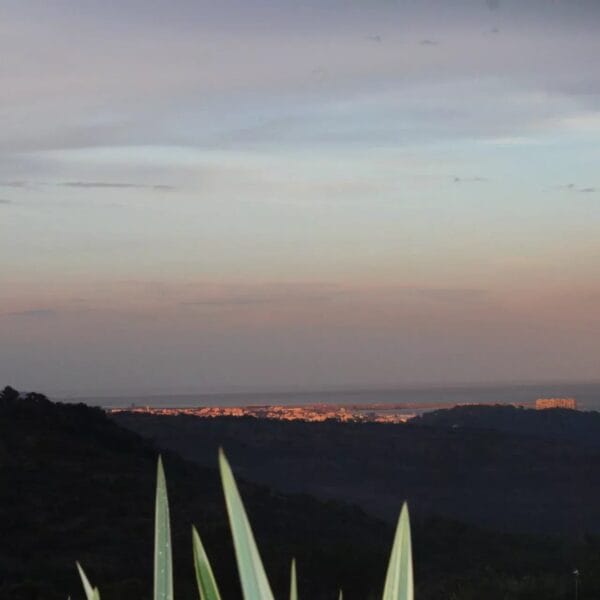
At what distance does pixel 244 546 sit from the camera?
5.65ft

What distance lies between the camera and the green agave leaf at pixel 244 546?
1.67m

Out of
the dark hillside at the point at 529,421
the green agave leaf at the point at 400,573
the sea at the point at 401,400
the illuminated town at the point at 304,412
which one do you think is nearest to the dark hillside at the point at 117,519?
the green agave leaf at the point at 400,573

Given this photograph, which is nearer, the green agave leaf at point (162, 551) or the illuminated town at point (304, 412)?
the green agave leaf at point (162, 551)

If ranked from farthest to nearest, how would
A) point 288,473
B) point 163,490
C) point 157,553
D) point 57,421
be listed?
point 288,473
point 57,421
point 157,553
point 163,490

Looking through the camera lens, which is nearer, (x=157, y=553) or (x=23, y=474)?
Result: (x=157, y=553)

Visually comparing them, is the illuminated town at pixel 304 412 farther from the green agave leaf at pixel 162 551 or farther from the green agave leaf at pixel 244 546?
the green agave leaf at pixel 244 546

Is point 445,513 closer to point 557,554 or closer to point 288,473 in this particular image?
point 288,473

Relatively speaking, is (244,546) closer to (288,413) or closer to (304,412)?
(288,413)

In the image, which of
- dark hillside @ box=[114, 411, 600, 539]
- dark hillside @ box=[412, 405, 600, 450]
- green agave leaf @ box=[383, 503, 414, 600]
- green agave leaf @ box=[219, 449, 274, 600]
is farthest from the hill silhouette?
dark hillside @ box=[412, 405, 600, 450]

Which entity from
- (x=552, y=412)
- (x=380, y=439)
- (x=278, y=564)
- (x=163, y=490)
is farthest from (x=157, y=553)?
(x=552, y=412)

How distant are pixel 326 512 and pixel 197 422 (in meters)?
Answer: 12.3

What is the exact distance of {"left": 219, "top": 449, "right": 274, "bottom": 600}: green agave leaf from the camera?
5.47ft

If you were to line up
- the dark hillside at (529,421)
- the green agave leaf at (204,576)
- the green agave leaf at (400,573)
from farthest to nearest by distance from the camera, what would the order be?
the dark hillside at (529,421), the green agave leaf at (400,573), the green agave leaf at (204,576)

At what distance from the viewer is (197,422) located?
110 ft
